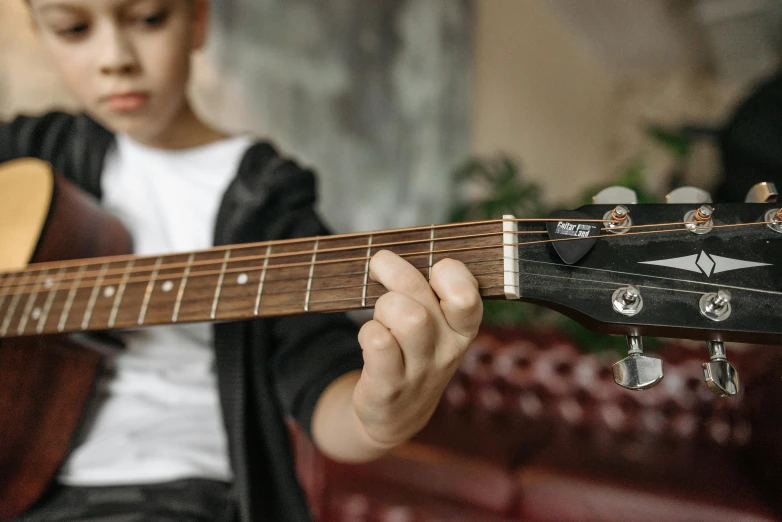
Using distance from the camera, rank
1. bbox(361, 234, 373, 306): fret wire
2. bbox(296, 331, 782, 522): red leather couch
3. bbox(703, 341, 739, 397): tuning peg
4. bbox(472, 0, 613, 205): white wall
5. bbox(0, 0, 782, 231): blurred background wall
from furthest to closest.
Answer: bbox(472, 0, 613, 205): white wall → bbox(0, 0, 782, 231): blurred background wall → bbox(296, 331, 782, 522): red leather couch → bbox(361, 234, 373, 306): fret wire → bbox(703, 341, 739, 397): tuning peg

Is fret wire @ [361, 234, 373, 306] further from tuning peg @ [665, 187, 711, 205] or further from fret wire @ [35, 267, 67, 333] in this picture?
fret wire @ [35, 267, 67, 333]

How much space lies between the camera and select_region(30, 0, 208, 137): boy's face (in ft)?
2.40

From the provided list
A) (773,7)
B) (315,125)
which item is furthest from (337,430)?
(773,7)

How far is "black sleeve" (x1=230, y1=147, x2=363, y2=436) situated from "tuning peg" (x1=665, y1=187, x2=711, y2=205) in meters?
0.41

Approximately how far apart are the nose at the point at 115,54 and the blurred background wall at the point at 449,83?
2.34 ft

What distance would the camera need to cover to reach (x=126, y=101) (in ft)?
2.53

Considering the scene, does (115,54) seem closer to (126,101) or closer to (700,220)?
(126,101)

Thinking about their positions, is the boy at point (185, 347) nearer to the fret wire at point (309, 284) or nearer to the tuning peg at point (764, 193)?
the fret wire at point (309, 284)

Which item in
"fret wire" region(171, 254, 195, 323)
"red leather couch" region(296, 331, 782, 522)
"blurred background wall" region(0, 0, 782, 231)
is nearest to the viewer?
"fret wire" region(171, 254, 195, 323)

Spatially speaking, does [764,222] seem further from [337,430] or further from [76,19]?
[76,19]

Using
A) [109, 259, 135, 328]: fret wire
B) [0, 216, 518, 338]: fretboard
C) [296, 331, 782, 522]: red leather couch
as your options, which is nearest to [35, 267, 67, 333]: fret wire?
[0, 216, 518, 338]: fretboard

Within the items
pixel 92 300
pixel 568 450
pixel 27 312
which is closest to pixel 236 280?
pixel 92 300

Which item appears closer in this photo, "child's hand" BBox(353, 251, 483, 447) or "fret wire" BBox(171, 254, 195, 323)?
"child's hand" BBox(353, 251, 483, 447)

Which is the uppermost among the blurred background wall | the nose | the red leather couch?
the blurred background wall
